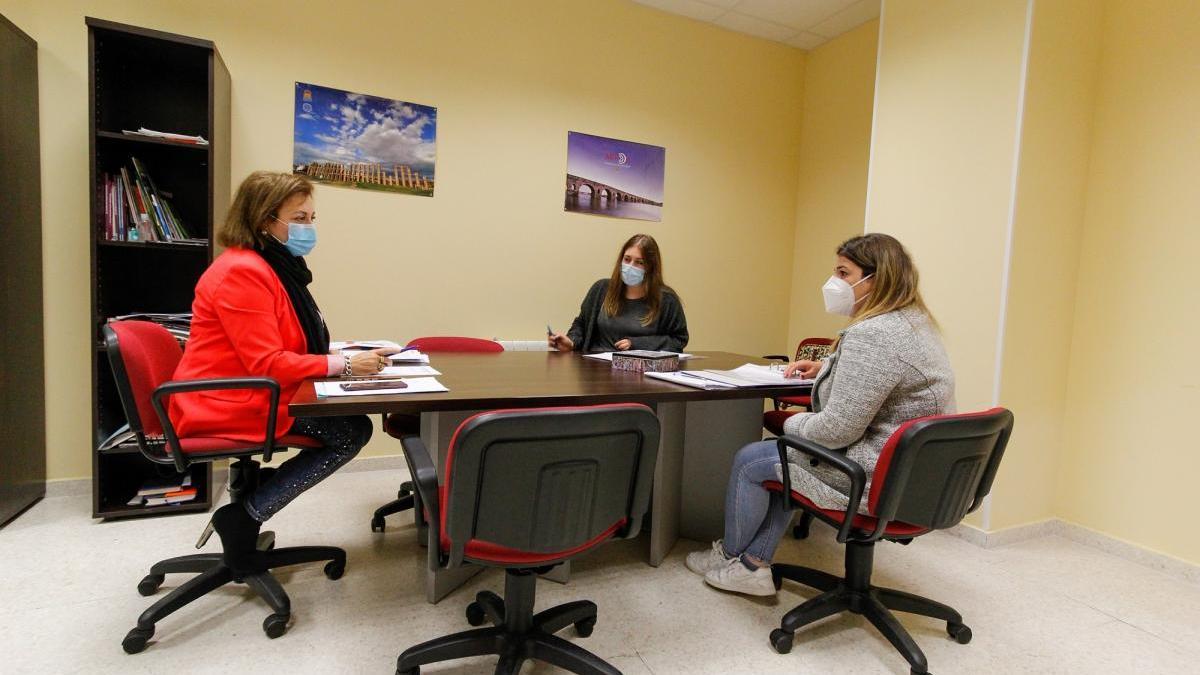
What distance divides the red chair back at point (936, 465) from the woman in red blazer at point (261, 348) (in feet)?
4.81

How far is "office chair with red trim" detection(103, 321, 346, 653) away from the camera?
1.60 meters

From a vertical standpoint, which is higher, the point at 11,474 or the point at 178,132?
the point at 178,132

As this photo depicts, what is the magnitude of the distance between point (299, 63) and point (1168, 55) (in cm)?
386

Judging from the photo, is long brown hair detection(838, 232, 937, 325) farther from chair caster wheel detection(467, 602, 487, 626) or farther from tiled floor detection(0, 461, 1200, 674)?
chair caster wheel detection(467, 602, 487, 626)

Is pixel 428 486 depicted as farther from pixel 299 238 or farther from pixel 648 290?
pixel 648 290

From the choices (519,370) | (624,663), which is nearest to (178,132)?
(519,370)

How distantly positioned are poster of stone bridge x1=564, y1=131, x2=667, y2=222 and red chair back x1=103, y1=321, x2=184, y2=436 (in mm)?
2299

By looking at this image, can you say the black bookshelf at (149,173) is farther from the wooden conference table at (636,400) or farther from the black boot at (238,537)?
the wooden conference table at (636,400)

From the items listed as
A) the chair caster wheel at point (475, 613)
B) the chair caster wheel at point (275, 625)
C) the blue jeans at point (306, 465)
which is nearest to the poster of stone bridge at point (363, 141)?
the blue jeans at point (306, 465)

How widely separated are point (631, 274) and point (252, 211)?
1.70m

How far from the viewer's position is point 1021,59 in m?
2.39

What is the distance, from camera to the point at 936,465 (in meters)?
1.50

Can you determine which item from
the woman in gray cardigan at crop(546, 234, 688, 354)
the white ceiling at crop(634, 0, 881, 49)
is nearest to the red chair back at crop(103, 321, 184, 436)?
the woman in gray cardigan at crop(546, 234, 688, 354)

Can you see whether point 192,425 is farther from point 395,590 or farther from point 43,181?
point 43,181
